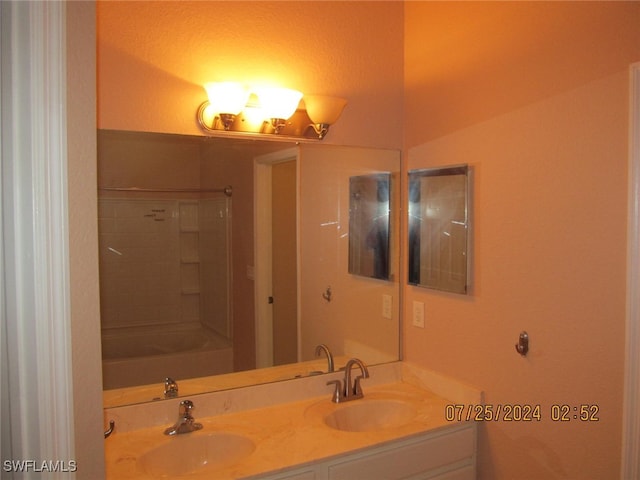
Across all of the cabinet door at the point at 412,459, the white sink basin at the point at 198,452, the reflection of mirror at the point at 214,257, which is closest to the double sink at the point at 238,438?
the white sink basin at the point at 198,452

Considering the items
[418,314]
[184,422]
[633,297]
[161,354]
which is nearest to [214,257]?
[161,354]

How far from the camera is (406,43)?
226 cm

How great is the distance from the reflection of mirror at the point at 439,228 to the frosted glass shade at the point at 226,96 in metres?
0.87

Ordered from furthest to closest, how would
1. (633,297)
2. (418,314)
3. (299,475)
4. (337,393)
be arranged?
(418,314) → (337,393) → (299,475) → (633,297)

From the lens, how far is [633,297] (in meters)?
1.35

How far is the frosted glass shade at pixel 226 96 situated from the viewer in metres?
1.80

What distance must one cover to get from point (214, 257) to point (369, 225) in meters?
0.76

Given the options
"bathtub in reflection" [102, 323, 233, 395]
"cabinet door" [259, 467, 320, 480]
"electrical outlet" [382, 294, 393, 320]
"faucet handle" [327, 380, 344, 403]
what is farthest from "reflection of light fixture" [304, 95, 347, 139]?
"cabinet door" [259, 467, 320, 480]

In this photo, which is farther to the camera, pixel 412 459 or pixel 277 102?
pixel 277 102

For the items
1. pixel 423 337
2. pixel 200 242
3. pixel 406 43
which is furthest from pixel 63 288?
pixel 406 43

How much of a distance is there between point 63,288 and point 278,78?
1.51 m

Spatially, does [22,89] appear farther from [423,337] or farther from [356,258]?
[423,337]

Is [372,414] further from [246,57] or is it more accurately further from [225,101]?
[246,57]

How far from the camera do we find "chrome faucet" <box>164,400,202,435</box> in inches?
68.3
